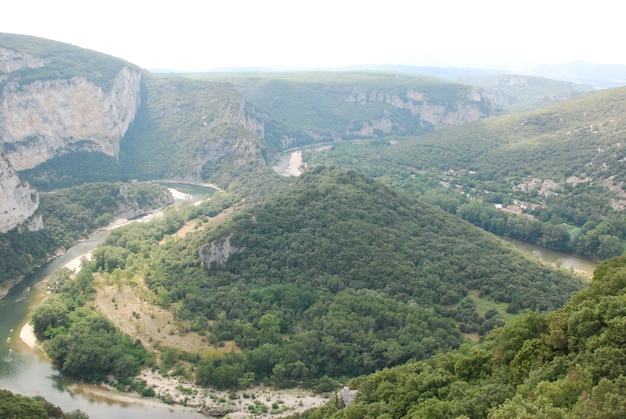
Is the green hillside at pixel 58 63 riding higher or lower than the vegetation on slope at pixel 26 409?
higher

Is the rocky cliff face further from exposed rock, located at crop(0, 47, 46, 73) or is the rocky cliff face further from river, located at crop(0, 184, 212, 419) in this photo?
river, located at crop(0, 184, 212, 419)

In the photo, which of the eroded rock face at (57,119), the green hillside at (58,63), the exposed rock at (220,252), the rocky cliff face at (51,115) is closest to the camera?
the exposed rock at (220,252)

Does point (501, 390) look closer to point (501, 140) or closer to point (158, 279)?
point (158, 279)

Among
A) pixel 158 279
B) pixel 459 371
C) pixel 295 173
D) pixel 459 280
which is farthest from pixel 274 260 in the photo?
pixel 295 173

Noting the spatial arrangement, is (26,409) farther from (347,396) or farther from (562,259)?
(562,259)

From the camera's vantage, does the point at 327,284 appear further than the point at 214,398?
Yes

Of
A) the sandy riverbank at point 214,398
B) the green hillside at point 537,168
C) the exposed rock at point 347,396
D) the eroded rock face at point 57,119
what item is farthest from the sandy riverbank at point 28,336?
the green hillside at point 537,168

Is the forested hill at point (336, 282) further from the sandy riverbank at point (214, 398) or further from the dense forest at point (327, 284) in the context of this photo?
the sandy riverbank at point (214, 398)

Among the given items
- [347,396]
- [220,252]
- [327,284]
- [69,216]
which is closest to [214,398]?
[347,396]
